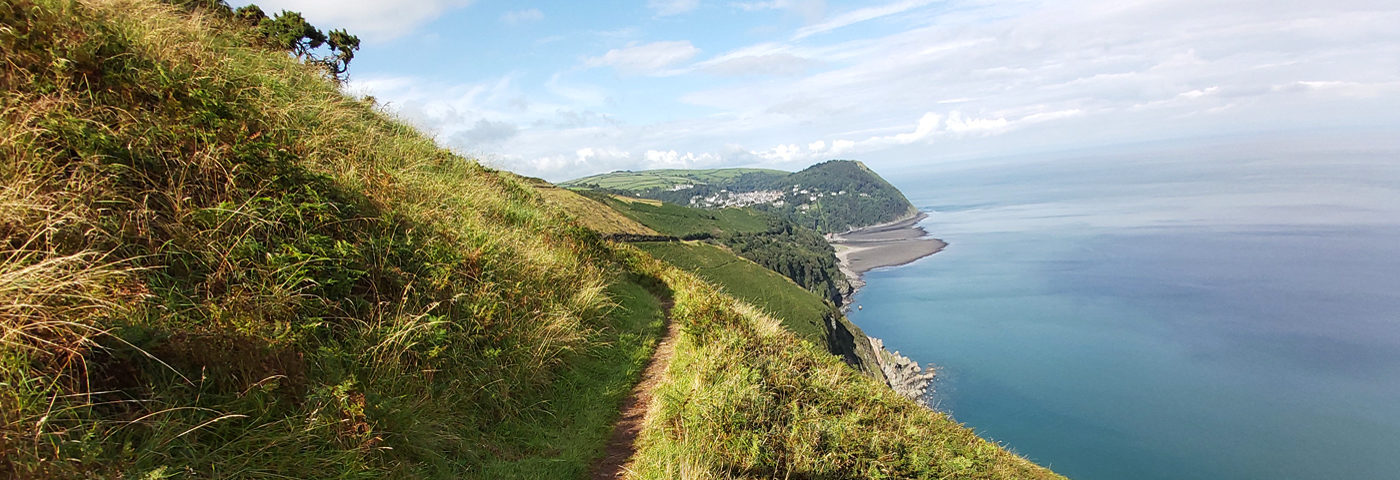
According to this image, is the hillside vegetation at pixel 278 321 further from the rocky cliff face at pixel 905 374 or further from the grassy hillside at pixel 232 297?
the rocky cliff face at pixel 905 374

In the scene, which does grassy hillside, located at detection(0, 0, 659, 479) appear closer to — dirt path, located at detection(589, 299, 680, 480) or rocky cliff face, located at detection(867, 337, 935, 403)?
dirt path, located at detection(589, 299, 680, 480)

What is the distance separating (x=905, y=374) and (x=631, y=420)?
83290 mm

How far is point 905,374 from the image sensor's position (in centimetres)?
8181

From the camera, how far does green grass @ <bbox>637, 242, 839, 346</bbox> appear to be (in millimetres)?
77744

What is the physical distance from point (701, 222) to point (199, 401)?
162396mm

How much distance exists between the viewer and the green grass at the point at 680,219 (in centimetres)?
13275

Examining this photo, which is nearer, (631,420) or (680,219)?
(631,420)

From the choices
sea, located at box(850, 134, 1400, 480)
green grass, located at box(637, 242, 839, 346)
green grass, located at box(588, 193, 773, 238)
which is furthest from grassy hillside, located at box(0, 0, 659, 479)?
green grass, located at box(588, 193, 773, 238)

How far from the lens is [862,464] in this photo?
6.52m

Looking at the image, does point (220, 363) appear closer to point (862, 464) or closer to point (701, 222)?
point (862, 464)

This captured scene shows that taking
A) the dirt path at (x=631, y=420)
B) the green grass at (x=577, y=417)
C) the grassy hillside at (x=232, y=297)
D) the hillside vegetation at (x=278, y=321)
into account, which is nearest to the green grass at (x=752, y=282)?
the dirt path at (x=631, y=420)

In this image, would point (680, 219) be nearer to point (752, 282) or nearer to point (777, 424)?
point (752, 282)

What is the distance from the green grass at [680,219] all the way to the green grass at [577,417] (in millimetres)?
112309

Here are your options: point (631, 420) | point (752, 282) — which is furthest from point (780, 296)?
point (631, 420)
